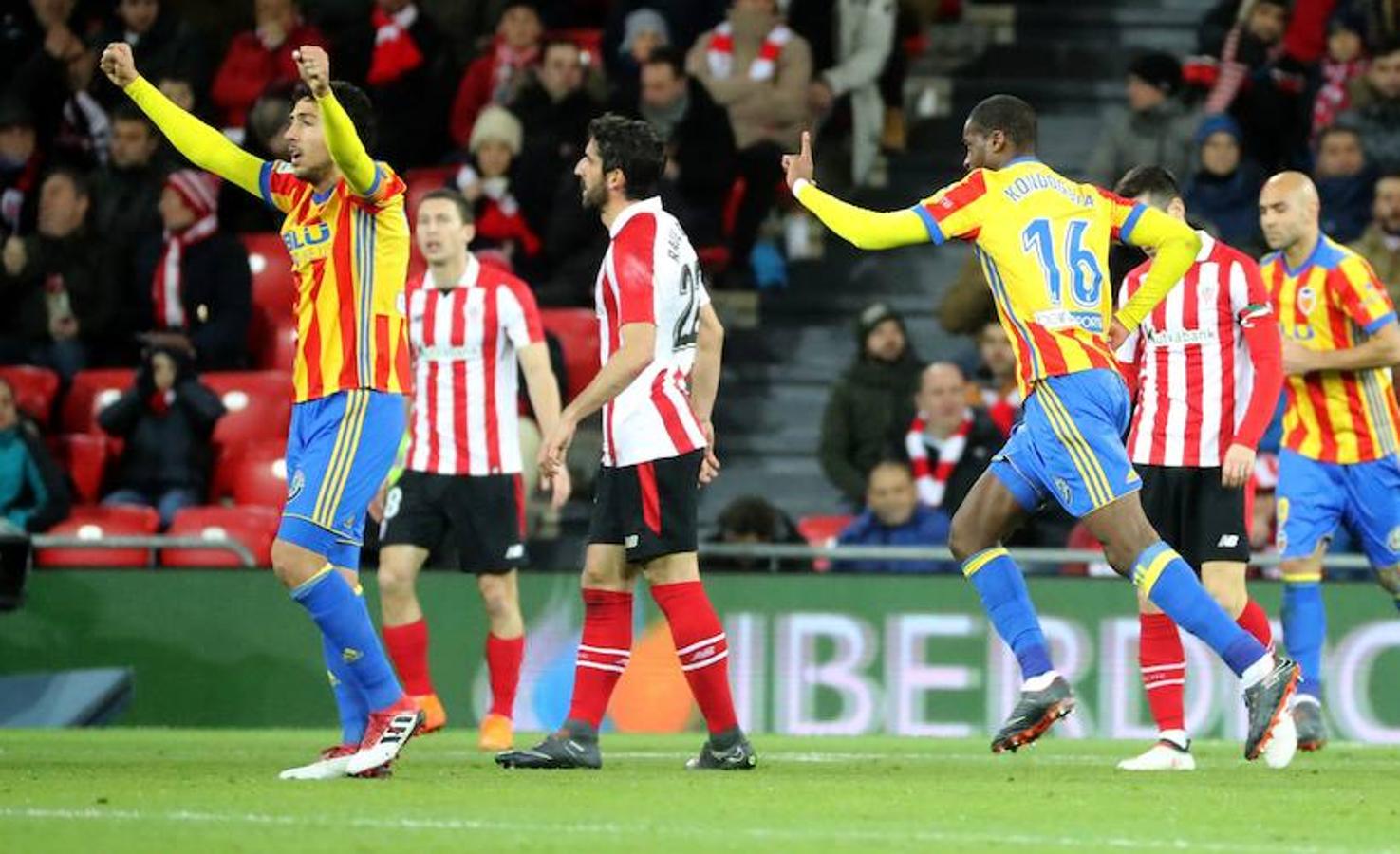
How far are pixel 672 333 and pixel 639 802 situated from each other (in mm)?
2159

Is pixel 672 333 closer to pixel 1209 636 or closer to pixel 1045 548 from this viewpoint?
pixel 1209 636

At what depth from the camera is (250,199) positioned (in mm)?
18688

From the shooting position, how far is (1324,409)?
12148 mm

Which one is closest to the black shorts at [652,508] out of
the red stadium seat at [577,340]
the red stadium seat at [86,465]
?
the red stadium seat at [577,340]

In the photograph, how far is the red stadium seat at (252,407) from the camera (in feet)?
53.9

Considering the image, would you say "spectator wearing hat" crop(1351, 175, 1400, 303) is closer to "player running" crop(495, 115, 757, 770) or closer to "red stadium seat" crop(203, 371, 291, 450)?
"red stadium seat" crop(203, 371, 291, 450)

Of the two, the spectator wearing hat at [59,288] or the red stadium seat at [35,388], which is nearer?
the red stadium seat at [35,388]

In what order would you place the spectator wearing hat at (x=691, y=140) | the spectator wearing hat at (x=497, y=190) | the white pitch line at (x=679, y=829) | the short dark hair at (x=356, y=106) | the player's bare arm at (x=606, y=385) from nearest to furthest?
the white pitch line at (x=679, y=829)
the player's bare arm at (x=606, y=385)
the short dark hair at (x=356, y=106)
the spectator wearing hat at (x=691, y=140)
the spectator wearing hat at (x=497, y=190)

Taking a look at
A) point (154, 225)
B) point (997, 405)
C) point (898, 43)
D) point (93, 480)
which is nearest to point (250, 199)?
point (154, 225)

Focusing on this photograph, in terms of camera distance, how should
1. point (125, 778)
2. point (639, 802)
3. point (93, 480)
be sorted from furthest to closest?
point (93, 480) → point (125, 778) → point (639, 802)

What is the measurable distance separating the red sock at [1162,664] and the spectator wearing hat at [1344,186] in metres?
6.37

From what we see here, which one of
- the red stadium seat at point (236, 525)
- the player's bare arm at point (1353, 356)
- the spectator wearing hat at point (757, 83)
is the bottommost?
the red stadium seat at point (236, 525)

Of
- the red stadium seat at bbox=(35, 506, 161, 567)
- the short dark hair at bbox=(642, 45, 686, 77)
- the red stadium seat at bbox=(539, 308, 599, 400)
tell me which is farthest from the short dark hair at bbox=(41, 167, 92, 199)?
the short dark hair at bbox=(642, 45, 686, 77)

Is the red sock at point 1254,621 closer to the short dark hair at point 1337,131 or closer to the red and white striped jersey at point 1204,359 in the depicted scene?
the red and white striped jersey at point 1204,359
